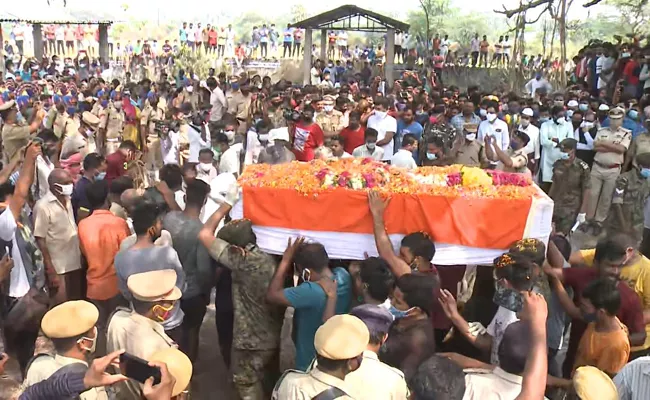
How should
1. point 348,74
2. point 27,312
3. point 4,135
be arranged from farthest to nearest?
point 348,74 → point 4,135 → point 27,312

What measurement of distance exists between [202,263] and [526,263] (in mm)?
2366

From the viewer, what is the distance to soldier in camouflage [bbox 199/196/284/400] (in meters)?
4.54

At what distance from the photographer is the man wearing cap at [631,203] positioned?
24.2 feet

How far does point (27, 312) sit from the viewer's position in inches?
190

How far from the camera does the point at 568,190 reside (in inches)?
306

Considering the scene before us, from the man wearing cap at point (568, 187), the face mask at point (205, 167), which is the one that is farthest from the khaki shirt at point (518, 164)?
the face mask at point (205, 167)

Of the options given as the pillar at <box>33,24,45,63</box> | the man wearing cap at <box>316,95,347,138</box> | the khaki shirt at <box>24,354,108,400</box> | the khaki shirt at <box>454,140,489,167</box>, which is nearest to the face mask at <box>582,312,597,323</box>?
the khaki shirt at <box>24,354,108,400</box>

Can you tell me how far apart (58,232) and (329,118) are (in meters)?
5.36

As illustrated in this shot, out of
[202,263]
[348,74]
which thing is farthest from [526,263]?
[348,74]

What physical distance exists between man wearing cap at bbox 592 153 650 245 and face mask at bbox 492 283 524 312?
3848 mm

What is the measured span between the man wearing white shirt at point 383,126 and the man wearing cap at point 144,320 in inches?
226

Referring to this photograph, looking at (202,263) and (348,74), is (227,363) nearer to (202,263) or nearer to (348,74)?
(202,263)

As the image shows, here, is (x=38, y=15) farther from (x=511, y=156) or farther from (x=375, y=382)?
(x=375, y=382)

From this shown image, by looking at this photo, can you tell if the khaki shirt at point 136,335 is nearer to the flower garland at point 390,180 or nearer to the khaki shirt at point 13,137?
the flower garland at point 390,180
